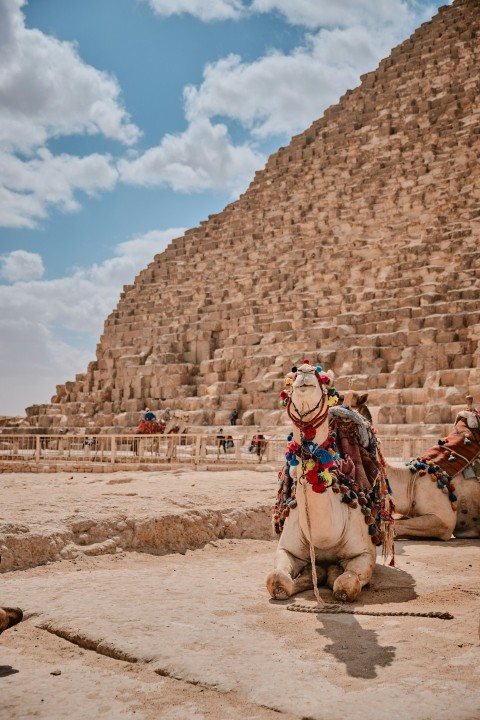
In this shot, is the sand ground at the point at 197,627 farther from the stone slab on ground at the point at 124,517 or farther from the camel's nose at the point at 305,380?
the camel's nose at the point at 305,380

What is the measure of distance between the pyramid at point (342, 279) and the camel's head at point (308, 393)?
11292mm

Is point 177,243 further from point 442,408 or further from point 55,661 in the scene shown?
point 55,661

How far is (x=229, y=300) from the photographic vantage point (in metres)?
27.8

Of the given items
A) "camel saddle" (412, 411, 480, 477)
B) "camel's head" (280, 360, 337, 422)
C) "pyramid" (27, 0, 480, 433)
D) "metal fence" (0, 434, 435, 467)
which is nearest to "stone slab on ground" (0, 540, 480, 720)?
"camel's head" (280, 360, 337, 422)

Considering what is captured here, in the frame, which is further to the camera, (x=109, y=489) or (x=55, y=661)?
(x=109, y=489)

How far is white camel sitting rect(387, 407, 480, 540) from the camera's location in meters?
7.00

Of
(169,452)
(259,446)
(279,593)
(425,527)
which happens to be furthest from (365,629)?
(169,452)

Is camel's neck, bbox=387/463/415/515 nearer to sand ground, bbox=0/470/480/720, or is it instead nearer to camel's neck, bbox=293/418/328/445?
sand ground, bbox=0/470/480/720

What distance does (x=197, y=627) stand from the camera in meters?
3.95

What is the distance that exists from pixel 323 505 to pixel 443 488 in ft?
9.28

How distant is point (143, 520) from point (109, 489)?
145 centimetres

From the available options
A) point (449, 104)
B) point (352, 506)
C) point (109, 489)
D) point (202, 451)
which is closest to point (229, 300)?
point (449, 104)

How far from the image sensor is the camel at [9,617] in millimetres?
3689

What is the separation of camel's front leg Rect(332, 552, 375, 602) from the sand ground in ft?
0.31
